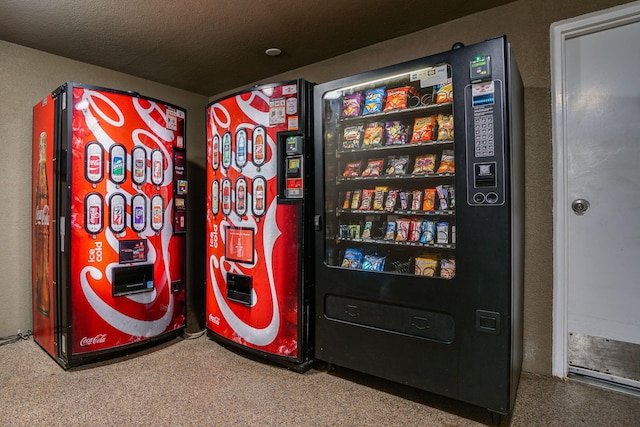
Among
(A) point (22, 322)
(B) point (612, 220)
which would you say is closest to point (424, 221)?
(B) point (612, 220)

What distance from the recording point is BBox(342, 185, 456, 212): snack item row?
1916mm

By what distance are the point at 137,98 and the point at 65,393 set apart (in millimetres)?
1914

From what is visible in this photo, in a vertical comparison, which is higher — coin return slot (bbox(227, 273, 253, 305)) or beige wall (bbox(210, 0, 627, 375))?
beige wall (bbox(210, 0, 627, 375))

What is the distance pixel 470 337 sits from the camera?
169 cm

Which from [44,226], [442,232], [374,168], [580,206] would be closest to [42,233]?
[44,226]

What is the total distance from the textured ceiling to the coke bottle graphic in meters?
0.75

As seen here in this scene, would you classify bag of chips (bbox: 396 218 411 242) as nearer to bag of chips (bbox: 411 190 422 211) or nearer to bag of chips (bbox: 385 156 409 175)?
bag of chips (bbox: 411 190 422 211)

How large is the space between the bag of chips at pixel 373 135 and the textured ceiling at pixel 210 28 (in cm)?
75

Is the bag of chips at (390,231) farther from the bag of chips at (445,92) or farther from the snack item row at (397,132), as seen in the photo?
the bag of chips at (445,92)

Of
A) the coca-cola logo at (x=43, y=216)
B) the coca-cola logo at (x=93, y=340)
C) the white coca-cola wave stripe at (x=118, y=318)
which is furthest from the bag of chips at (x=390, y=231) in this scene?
the coca-cola logo at (x=43, y=216)

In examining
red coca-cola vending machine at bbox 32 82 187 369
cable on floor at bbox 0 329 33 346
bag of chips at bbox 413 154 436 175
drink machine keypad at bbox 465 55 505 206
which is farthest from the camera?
cable on floor at bbox 0 329 33 346

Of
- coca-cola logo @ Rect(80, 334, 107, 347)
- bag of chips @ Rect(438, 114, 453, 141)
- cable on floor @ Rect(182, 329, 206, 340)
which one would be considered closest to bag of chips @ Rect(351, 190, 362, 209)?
bag of chips @ Rect(438, 114, 453, 141)

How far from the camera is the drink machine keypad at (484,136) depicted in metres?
1.59

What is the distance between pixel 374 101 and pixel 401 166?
0.41m
